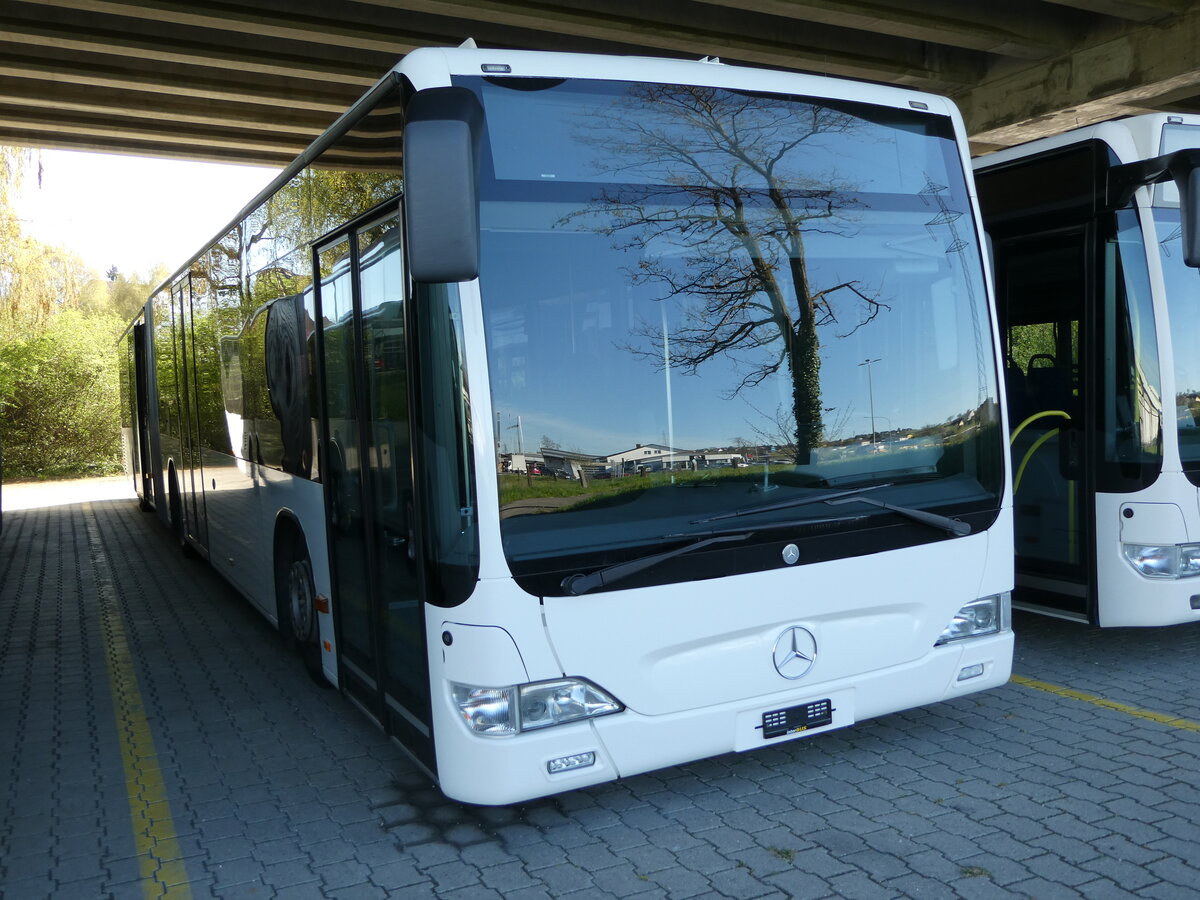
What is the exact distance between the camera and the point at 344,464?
500cm

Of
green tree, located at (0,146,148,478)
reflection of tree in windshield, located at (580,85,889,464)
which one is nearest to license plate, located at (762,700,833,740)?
reflection of tree in windshield, located at (580,85,889,464)

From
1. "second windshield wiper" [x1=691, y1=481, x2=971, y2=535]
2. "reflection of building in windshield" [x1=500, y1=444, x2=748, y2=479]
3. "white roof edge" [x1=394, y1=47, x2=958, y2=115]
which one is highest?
"white roof edge" [x1=394, y1=47, x2=958, y2=115]

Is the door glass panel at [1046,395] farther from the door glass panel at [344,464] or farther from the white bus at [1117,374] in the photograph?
the door glass panel at [344,464]

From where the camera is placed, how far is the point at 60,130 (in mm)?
14422

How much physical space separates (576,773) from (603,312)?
167 centimetres

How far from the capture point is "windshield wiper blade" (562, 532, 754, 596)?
373 centimetres

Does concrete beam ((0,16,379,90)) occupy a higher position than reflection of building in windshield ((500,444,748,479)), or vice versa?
concrete beam ((0,16,379,90))

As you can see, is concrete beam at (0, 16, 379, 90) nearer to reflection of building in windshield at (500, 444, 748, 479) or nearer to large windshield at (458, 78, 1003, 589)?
large windshield at (458, 78, 1003, 589)

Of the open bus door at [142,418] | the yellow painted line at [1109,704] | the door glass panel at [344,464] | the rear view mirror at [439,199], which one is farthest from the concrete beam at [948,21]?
the open bus door at [142,418]

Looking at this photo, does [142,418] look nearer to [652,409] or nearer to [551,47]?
[551,47]

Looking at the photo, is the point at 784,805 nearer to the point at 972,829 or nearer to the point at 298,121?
the point at 972,829

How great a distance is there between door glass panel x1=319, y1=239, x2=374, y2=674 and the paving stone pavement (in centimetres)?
68

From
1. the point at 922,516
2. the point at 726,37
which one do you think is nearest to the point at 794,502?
the point at 922,516

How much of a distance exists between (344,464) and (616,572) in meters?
1.80
